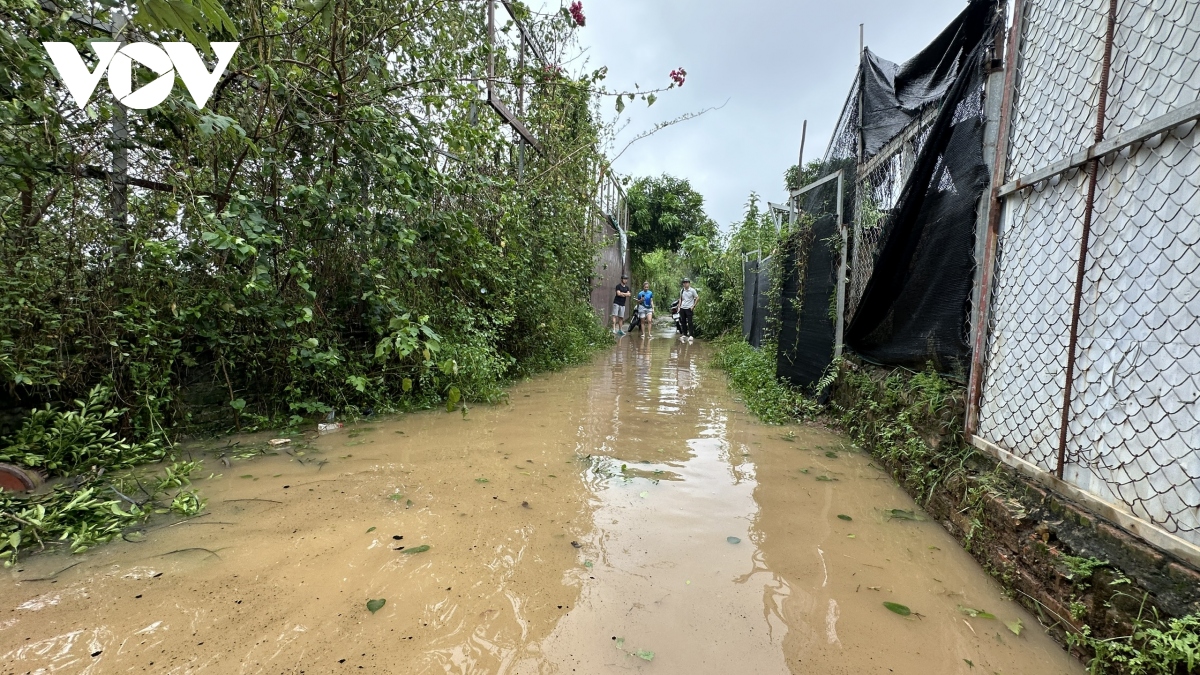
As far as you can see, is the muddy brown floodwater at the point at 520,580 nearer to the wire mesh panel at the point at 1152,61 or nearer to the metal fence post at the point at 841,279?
the metal fence post at the point at 841,279

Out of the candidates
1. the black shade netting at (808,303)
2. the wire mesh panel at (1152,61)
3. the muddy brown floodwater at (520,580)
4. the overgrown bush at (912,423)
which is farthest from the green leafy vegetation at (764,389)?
the wire mesh panel at (1152,61)

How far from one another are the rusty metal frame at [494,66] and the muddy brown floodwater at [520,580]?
3.43 metres

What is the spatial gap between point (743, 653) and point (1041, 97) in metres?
2.55

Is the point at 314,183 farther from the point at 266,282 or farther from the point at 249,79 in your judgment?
the point at 266,282

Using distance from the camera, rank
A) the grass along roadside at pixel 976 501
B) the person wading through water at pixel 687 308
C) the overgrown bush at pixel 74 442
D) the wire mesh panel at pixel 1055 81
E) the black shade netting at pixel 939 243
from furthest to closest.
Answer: the person wading through water at pixel 687 308, the black shade netting at pixel 939 243, the overgrown bush at pixel 74 442, the wire mesh panel at pixel 1055 81, the grass along roadside at pixel 976 501

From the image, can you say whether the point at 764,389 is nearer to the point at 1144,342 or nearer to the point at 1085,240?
the point at 1085,240

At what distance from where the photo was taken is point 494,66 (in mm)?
4988

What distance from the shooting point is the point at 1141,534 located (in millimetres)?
1432

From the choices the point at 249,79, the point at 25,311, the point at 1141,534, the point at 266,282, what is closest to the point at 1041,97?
the point at 1141,534

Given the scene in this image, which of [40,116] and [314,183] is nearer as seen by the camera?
[40,116]

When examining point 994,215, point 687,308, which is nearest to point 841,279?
point 994,215

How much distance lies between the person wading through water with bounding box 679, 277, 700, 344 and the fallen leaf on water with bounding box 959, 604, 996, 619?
35.0 ft

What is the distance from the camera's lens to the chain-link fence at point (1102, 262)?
1421mm

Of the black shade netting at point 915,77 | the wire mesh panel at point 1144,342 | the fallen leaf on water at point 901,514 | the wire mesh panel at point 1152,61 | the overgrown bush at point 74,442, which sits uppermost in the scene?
the black shade netting at point 915,77
